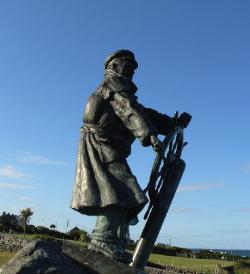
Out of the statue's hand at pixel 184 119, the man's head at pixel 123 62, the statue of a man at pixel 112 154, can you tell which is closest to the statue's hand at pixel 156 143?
the statue of a man at pixel 112 154

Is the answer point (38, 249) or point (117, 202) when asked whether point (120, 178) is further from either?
point (38, 249)

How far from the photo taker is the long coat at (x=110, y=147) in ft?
18.7

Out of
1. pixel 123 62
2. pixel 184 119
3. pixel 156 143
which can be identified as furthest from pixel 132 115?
pixel 184 119

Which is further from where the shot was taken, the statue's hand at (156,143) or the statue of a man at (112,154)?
the statue's hand at (156,143)

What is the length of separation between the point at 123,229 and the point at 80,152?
103cm

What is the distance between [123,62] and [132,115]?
828 mm

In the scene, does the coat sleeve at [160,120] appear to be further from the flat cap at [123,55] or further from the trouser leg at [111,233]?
the trouser leg at [111,233]

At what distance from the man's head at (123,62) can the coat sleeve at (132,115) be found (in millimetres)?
444

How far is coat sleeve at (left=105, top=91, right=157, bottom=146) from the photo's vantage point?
5.78 metres

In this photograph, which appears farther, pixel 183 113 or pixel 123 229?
pixel 183 113

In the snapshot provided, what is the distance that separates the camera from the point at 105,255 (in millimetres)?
5414

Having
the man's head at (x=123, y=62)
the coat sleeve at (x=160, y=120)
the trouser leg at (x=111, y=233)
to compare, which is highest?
the man's head at (x=123, y=62)

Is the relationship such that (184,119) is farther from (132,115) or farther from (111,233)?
(111,233)

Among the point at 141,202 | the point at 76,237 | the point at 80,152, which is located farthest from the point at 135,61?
the point at 76,237
